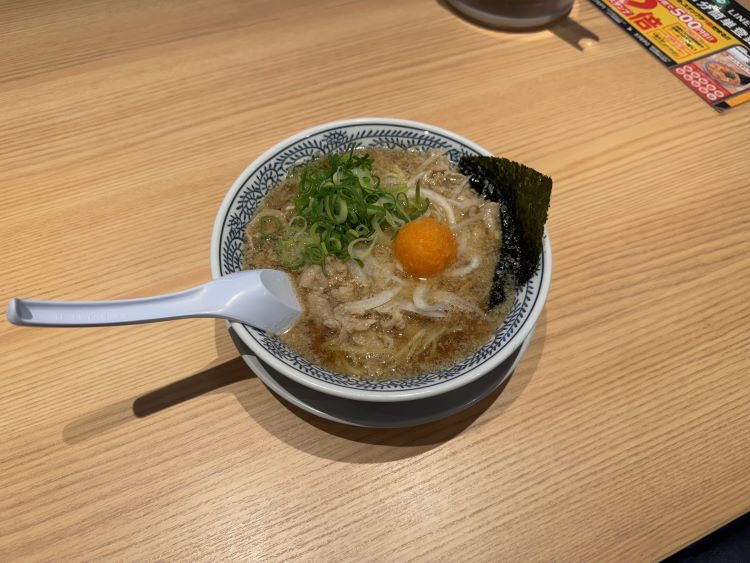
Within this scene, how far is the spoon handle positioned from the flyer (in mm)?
2042

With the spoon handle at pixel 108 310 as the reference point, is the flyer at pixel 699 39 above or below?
above

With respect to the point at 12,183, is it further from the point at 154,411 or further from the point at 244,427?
the point at 244,427

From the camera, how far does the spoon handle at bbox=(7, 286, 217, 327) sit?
945 millimetres

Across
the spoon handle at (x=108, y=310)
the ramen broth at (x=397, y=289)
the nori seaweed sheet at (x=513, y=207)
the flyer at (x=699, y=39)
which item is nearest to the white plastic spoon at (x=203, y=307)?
the spoon handle at (x=108, y=310)

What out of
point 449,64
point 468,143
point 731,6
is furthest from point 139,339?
point 731,6

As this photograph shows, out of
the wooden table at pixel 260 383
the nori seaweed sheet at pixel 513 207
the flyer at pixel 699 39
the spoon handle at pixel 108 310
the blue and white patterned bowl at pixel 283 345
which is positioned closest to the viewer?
the spoon handle at pixel 108 310

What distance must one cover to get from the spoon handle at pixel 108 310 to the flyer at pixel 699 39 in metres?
2.04

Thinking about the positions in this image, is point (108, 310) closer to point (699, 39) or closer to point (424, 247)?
point (424, 247)

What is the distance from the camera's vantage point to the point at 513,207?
4.75ft

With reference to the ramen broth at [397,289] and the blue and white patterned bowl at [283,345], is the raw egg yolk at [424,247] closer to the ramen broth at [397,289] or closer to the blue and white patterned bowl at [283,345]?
the ramen broth at [397,289]

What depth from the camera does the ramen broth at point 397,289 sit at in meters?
1.27

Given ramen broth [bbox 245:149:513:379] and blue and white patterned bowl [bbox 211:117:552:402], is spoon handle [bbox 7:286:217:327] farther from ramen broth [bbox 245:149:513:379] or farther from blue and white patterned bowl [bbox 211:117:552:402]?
ramen broth [bbox 245:149:513:379]

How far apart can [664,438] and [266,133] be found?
1539 millimetres

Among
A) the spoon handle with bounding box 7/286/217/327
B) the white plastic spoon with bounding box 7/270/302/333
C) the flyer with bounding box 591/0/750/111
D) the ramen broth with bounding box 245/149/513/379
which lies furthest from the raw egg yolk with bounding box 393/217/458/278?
the flyer with bounding box 591/0/750/111
